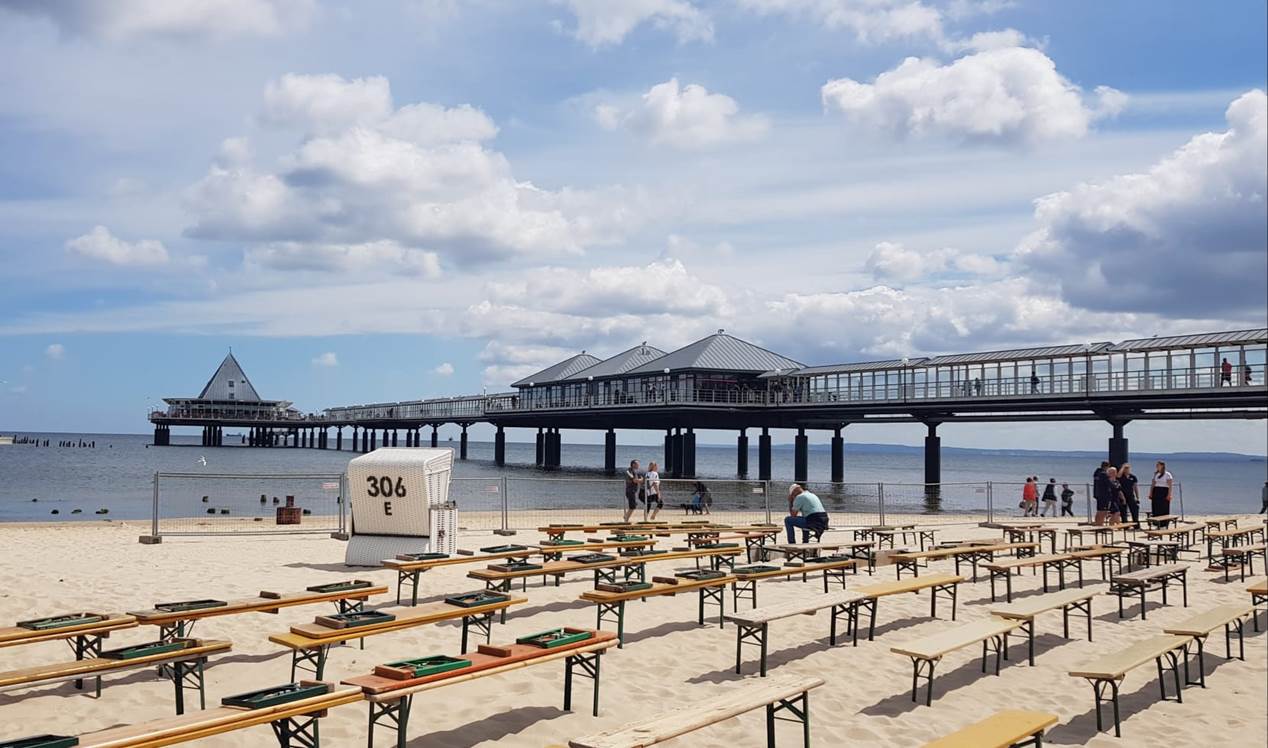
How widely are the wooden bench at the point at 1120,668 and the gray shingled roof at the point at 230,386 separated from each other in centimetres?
15131

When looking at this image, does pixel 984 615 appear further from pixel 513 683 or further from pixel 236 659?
pixel 236 659

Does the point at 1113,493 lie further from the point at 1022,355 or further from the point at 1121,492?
the point at 1022,355

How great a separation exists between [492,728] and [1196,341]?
1593 inches

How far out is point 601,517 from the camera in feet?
87.9

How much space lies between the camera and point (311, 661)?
849 cm

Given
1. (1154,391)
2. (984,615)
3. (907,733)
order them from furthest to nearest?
1. (1154,391)
2. (984,615)
3. (907,733)

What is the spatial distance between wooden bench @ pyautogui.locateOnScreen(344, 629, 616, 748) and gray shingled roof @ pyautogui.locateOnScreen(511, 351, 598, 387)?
7499cm

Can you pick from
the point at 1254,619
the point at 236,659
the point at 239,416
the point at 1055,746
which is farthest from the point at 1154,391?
the point at 239,416

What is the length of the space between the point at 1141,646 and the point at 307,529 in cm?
1707

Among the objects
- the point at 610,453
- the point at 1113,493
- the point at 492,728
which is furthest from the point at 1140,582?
the point at 610,453

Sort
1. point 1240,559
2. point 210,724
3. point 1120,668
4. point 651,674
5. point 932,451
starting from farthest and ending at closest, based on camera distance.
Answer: point 932,451 → point 1240,559 → point 651,674 → point 1120,668 → point 210,724

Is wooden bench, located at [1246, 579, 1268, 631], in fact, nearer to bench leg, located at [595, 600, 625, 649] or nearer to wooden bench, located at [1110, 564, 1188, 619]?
wooden bench, located at [1110, 564, 1188, 619]

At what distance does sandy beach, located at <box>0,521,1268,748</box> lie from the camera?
7.59 metres

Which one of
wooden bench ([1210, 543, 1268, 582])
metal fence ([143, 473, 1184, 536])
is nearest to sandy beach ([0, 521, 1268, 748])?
wooden bench ([1210, 543, 1268, 582])
